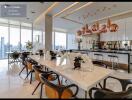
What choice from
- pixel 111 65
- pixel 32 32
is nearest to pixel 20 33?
pixel 32 32

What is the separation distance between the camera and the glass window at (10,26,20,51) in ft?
36.6

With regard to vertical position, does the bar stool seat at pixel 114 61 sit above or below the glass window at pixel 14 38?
below

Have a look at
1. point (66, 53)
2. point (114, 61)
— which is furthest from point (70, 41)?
point (66, 53)

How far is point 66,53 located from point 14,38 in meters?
8.97

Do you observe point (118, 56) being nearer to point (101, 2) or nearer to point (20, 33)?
point (101, 2)

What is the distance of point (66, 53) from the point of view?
3.39 metres

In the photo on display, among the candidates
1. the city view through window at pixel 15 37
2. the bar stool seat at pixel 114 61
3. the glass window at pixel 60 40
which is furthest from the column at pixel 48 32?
the glass window at pixel 60 40

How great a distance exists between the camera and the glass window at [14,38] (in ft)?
36.6

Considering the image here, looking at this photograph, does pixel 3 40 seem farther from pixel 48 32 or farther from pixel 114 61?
pixel 114 61

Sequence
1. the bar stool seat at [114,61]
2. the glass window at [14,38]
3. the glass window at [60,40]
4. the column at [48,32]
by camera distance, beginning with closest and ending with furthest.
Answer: the bar stool seat at [114,61] → the column at [48,32] → the glass window at [14,38] → the glass window at [60,40]

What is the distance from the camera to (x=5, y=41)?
10789mm

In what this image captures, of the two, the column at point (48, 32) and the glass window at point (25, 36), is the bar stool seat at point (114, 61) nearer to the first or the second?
the column at point (48, 32)

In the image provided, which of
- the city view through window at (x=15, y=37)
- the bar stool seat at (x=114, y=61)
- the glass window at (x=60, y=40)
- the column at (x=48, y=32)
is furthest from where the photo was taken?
the glass window at (x=60, y=40)

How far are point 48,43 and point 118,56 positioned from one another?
13.1 feet
